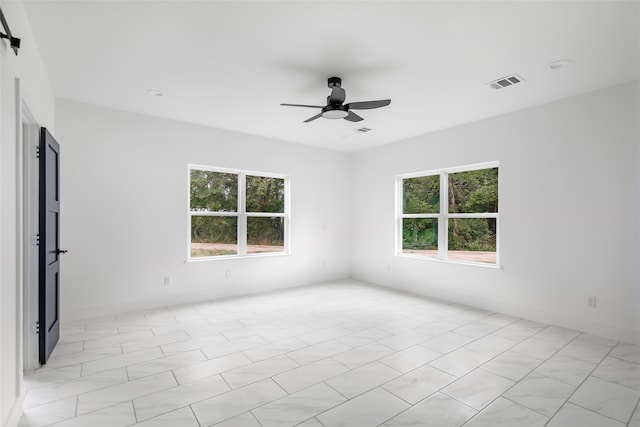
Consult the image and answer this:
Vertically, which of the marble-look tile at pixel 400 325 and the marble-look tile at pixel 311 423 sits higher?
the marble-look tile at pixel 311 423

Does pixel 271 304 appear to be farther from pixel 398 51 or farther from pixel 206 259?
pixel 398 51

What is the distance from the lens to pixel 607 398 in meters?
2.41

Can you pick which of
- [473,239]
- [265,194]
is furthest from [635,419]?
[265,194]

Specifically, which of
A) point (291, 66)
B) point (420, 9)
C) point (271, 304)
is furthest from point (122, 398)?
point (420, 9)

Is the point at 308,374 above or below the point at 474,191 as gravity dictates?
below

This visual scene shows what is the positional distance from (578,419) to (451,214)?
3408 millimetres

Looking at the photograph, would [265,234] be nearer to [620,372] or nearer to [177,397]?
[177,397]

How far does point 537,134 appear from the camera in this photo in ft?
13.6

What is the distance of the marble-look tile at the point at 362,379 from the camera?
2.50 metres

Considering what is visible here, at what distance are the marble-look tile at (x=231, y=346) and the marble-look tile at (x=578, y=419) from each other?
7.99ft

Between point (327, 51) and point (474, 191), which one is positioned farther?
point (474, 191)

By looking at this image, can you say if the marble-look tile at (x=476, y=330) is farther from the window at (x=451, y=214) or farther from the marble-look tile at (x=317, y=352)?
the marble-look tile at (x=317, y=352)

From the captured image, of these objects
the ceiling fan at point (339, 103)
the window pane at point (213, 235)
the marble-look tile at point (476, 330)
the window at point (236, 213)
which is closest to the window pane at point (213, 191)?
the window at point (236, 213)

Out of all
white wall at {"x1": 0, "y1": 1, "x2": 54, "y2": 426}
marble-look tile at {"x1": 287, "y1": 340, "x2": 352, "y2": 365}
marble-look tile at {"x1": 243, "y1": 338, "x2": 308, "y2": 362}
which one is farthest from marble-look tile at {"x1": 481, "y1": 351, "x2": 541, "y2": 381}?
white wall at {"x1": 0, "y1": 1, "x2": 54, "y2": 426}
